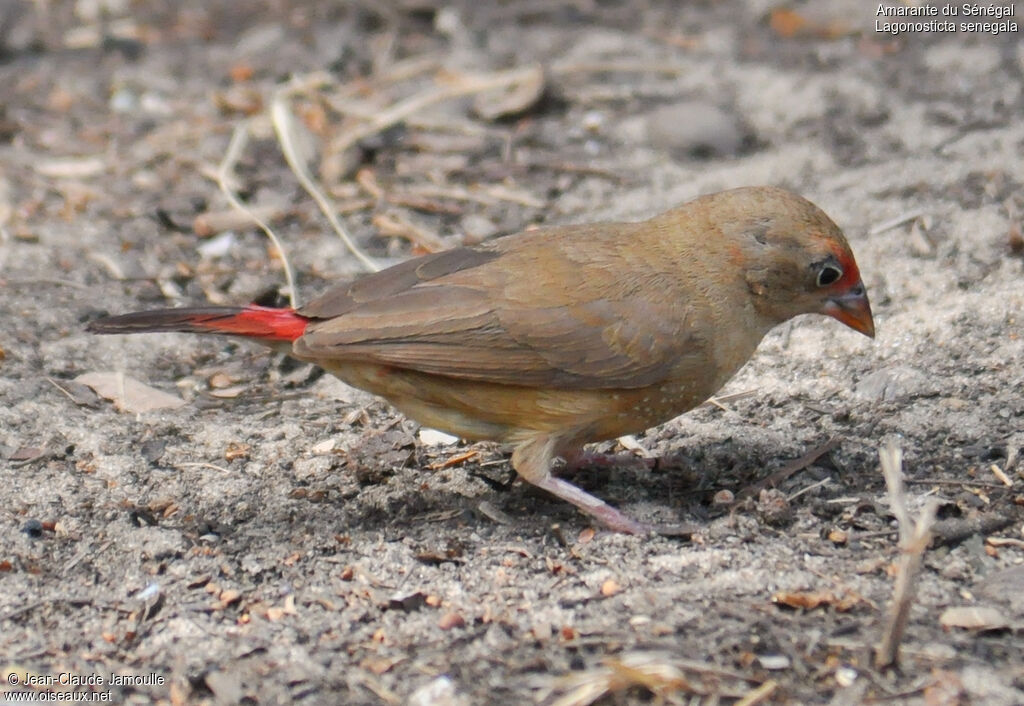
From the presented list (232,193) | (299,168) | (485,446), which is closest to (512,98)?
(299,168)

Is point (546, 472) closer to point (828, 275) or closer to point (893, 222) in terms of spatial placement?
point (828, 275)

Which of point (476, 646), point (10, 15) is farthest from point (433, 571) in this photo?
point (10, 15)

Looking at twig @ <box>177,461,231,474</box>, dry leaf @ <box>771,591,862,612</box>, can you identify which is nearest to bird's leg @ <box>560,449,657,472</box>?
dry leaf @ <box>771,591,862,612</box>

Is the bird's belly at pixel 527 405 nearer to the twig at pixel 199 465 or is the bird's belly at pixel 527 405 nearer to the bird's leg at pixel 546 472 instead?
the bird's leg at pixel 546 472

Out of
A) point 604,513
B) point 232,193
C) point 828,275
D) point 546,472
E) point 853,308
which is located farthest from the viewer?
point 232,193

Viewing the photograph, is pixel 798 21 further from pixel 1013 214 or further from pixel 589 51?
pixel 1013 214

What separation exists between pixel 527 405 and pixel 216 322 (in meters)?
1.04

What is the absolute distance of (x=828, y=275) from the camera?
4.22 m

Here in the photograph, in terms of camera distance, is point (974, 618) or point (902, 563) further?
point (974, 618)

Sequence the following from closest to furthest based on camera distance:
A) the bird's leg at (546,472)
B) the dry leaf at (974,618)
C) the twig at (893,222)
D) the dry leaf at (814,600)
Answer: the dry leaf at (974,618)
the dry leaf at (814,600)
the bird's leg at (546,472)
the twig at (893,222)

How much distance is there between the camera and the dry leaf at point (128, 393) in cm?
481

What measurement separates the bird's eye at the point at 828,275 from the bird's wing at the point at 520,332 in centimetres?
48

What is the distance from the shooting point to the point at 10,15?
27.9 feet

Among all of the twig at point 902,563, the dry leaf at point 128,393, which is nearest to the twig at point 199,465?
the dry leaf at point 128,393
